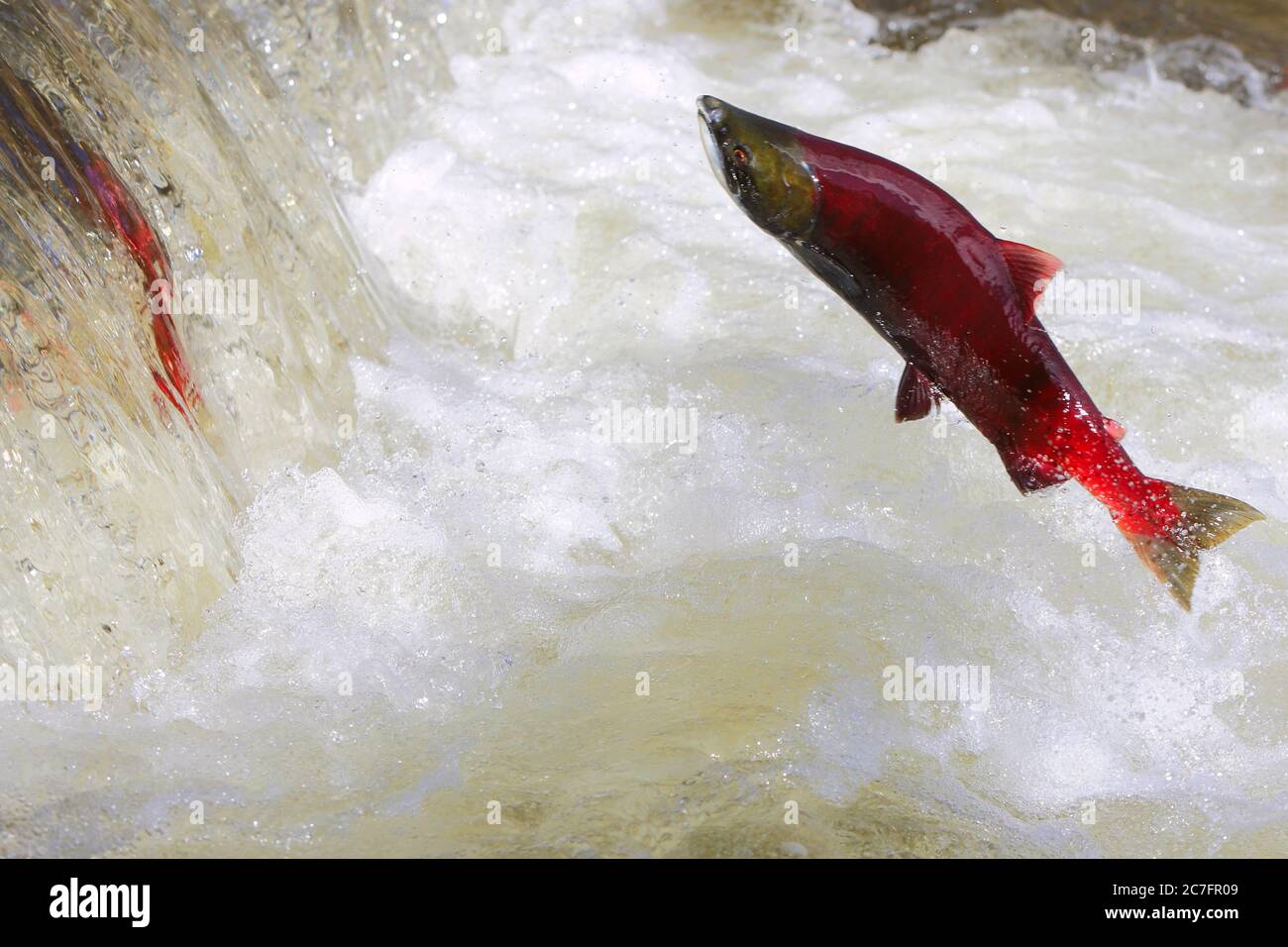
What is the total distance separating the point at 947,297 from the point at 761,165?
0.98 feet

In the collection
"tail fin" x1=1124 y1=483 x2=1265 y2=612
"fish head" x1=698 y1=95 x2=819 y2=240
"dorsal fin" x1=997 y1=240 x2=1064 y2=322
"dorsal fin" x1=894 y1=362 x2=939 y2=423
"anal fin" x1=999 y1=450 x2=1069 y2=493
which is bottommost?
"tail fin" x1=1124 y1=483 x2=1265 y2=612

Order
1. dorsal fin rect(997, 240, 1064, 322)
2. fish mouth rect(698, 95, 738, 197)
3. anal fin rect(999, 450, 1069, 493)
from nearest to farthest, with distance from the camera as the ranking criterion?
1. fish mouth rect(698, 95, 738, 197)
2. dorsal fin rect(997, 240, 1064, 322)
3. anal fin rect(999, 450, 1069, 493)

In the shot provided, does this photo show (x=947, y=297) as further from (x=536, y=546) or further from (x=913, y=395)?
(x=536, y=546)

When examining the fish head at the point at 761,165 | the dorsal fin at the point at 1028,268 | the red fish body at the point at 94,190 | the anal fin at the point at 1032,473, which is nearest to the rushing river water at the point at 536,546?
the red fish body at the point at 94,190

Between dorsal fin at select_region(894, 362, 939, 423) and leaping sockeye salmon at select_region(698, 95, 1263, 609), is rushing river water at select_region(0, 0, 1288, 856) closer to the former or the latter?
leaping sockeye salmon at select_region(698, 95, 1263, 609)

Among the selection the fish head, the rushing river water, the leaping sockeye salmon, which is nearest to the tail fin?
the leaping sockeye salmon

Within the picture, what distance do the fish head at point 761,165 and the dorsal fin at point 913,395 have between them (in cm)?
27

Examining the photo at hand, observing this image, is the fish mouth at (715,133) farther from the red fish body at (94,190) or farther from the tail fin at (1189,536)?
the red fish body at (94,190)

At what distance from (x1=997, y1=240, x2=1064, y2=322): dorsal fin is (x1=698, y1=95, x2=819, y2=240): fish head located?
0.26 metres

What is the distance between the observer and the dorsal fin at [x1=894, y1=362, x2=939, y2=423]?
71.4 inches

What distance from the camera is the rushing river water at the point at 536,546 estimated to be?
2285 millimetres

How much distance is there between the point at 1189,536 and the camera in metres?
1.94

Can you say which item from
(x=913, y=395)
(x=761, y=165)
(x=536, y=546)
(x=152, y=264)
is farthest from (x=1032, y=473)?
(x=152, y=264)
